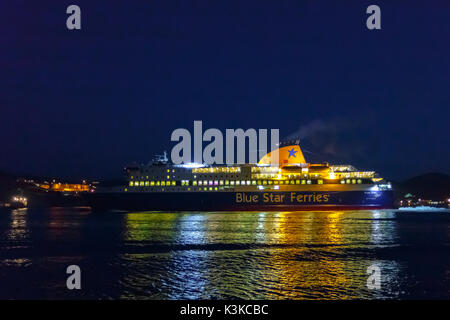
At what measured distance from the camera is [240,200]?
2019 inches

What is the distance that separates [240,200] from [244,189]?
5.46 feet

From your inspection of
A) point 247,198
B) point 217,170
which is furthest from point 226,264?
point 217,170

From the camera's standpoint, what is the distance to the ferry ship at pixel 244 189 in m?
50.9

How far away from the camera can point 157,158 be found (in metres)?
54.6

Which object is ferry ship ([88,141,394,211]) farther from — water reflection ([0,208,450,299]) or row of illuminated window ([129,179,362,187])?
water reflection ([0,208,450,299])

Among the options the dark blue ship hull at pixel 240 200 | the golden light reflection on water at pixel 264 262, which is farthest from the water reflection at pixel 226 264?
the dark blue ship hull at pixel 240 200

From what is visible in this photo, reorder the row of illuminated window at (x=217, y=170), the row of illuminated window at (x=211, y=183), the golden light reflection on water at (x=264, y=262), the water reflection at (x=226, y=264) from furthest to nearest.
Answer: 1. the row of illuminated window at (x=217, y=170)
2. the row of illuminated window at (x=211, y=183)
3. the golden light reflection on water at (x=264, y=262)
4. the water reflection at (x=226, y=264)

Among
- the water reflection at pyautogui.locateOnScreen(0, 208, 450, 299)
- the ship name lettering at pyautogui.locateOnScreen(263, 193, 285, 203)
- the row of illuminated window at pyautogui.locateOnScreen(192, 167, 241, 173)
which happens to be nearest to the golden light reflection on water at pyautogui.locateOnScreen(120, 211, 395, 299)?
the water reflection at pyautogui.locateOnScreen(0, 208, 450, 299)

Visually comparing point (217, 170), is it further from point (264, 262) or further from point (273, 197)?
point (264, 262)

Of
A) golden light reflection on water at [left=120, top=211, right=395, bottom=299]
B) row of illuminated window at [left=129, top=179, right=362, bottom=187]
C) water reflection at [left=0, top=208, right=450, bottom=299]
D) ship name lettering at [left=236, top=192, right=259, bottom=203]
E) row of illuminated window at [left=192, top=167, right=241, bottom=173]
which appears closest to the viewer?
water reflection at [left=0, top=208, right=450, bottom=299]

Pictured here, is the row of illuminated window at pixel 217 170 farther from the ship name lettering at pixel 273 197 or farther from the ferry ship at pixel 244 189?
the ship name lettering at pixel 273 197

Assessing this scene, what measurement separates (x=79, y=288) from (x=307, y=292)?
24.8 ft

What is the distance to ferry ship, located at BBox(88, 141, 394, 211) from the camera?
50.9 m
